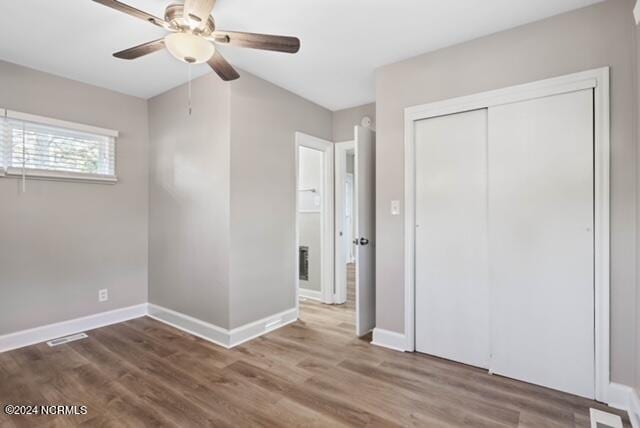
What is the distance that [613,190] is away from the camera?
6.45 feet

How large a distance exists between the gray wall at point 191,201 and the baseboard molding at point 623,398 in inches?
109

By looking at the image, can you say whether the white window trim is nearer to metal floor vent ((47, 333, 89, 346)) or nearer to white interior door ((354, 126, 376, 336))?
metal floor vent ((47, 333, 89, 346))

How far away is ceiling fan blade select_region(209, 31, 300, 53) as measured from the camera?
1850 mm

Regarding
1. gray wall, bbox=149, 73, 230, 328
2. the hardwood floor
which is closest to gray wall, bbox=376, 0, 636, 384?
the hardwood floor

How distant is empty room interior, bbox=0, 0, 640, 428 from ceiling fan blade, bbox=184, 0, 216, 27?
0.4 inches

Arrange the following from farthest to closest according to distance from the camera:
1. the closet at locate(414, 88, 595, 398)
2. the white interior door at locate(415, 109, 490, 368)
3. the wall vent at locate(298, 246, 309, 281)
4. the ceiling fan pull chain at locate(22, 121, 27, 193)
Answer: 1. the wall vent at locate(298, 246, 309, 281)
2. the ceiling fan pull chain at locate(22, 121, 27, 193)
3. the white interior door at locate(415, 109, 490, 368)
4. the closet at locate(414, 88, 595, 398)

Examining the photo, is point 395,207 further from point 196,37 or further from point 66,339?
point 66,339

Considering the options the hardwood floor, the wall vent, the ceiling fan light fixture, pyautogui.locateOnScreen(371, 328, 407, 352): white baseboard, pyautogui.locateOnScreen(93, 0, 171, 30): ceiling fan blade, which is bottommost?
the hardwood floor

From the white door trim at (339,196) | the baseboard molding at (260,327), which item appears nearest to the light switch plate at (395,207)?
the white door trim at (339,196)

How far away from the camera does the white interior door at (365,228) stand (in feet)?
10.3

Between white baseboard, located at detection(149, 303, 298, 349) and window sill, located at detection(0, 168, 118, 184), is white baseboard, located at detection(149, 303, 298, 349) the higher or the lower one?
the lower one

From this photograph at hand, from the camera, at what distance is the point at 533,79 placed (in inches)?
87.3

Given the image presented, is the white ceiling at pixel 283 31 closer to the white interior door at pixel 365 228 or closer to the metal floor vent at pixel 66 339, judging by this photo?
the white interior door at pixel 365 228

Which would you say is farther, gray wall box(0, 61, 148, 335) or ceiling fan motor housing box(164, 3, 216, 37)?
gray wall box(0, 61, 148, 335)
